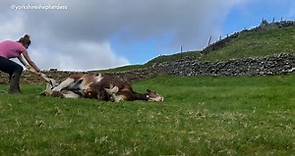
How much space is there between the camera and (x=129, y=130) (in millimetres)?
15164

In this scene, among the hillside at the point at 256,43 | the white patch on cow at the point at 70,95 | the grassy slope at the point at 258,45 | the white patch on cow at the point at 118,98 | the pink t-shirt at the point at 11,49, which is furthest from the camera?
the hillside at the point at 256,43

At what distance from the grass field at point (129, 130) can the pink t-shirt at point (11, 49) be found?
2.28m

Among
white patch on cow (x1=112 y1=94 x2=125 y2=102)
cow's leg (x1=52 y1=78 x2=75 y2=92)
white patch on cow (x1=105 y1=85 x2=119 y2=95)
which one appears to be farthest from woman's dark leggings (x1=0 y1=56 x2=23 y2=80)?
white patch on cow (x1=112 y1=94 x2=125 y2=102)

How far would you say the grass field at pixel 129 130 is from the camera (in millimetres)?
13312

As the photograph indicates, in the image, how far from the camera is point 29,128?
49.5 feet

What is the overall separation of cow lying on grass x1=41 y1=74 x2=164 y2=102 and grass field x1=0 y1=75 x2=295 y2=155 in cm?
137

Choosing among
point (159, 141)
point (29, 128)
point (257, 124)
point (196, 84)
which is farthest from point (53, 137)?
point (196, 84)

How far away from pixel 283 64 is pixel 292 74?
344 centimetres

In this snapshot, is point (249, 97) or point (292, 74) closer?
point (249, 97)

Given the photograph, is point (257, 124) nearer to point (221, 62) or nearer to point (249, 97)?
point (249, 97)

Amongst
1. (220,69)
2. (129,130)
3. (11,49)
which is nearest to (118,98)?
(11,49)

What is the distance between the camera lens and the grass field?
13.3 metres

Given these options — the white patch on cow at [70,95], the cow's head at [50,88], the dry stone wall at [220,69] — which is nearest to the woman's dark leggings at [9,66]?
the cow's head at [50,88]

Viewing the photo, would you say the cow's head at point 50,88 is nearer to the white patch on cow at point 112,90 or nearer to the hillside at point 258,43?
the white patch on cow at point 112,90
